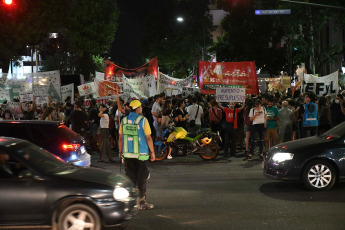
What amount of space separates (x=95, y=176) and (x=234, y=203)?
2839 millimetres

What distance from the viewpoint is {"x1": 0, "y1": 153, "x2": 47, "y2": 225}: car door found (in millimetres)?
6094

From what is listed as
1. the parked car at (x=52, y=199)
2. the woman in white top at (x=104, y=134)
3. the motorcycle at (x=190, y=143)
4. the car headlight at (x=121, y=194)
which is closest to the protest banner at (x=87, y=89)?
the woman in white top at (x=104, y=134)

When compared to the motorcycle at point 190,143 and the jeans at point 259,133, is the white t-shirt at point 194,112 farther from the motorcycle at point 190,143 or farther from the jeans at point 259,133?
the jeans at point 259,133

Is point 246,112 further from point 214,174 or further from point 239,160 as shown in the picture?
point 214,174

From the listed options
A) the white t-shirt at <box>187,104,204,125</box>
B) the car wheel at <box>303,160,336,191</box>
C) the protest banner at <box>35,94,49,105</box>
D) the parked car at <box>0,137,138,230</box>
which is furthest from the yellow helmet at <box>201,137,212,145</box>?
the protest banner at <box>35,94,49,105</box>

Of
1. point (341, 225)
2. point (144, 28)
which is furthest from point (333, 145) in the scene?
point (144, 28)

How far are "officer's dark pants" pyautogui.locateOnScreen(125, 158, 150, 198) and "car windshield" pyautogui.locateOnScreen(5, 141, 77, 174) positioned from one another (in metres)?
1.25

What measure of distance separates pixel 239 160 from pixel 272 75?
3794cm

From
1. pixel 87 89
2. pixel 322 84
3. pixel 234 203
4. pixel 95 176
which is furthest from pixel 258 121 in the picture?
pixel 87 89

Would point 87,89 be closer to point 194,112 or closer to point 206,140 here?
point 194,112

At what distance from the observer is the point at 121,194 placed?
6418 millimetres

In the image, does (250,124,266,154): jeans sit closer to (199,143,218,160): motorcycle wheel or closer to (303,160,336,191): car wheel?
(199,143,218,160): motorcycle wheel

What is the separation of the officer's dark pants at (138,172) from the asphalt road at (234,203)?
42 cm

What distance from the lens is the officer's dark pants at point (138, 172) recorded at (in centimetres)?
798
